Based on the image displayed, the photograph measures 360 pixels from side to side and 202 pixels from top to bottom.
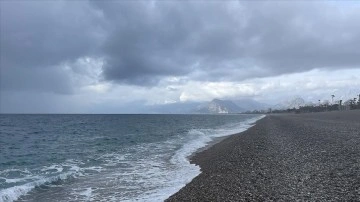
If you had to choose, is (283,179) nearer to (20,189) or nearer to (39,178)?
(20,189)

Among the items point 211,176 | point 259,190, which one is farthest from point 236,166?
point 259,190

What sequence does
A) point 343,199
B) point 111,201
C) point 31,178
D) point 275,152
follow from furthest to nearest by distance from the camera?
point 275,152 → point 31,178 → point 111,201 → point 343,199

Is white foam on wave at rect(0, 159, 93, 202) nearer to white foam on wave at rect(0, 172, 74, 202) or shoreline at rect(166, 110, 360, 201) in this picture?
white foam on wave at rect(0, 172, 74, 202)

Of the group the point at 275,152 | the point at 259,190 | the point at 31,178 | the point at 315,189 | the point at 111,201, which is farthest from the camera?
the point at 275,152

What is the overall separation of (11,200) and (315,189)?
1462 centimetres

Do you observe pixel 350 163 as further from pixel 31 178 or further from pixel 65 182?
pixel 31 178

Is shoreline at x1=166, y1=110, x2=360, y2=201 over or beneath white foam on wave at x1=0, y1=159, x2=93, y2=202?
over

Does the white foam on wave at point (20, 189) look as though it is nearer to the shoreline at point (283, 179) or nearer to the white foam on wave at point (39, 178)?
the white foam on wave at point (39, 178)

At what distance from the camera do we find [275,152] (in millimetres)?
Answer: 25328

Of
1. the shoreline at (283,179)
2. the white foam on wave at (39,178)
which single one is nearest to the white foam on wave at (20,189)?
the white foam on wave at (39,178)

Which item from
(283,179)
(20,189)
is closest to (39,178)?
(20,189)

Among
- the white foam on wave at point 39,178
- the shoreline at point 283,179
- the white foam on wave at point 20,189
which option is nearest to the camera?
the shoreline at point 283,179

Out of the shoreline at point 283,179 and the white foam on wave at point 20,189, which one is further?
the white foam on wave at point 20,189

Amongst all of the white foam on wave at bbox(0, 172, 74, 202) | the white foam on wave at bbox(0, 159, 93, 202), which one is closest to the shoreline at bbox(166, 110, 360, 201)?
the white foam on wave at bbox(0, 172, 74, 202)
